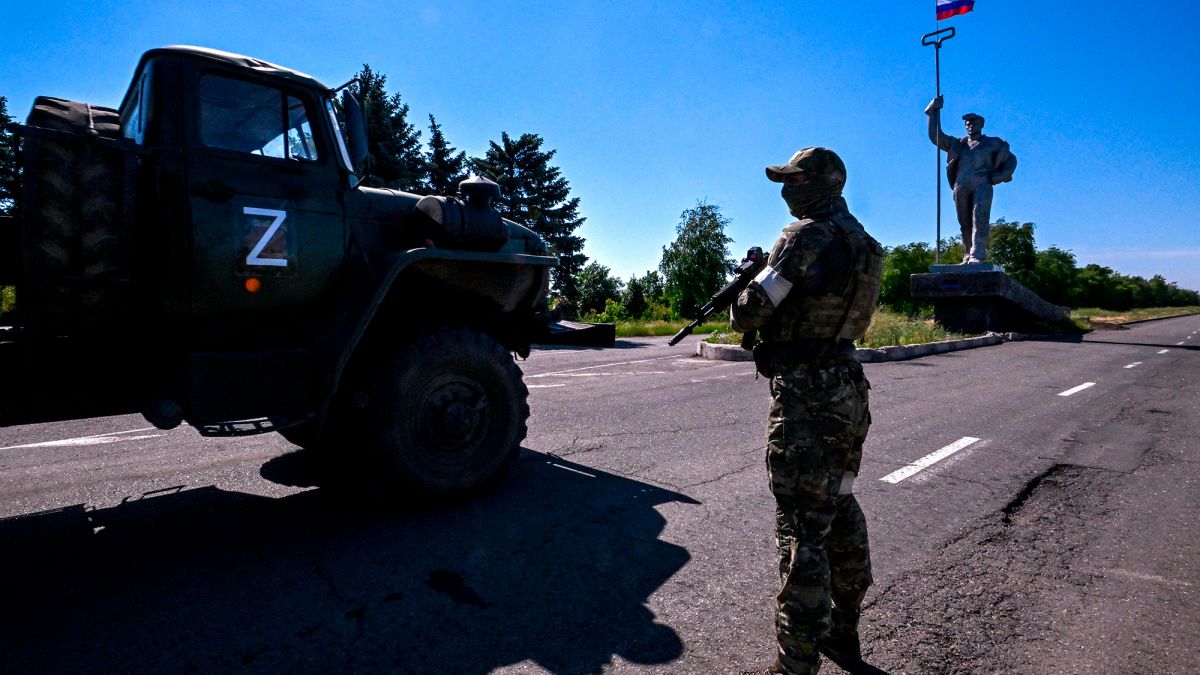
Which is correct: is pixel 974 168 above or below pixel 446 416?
above

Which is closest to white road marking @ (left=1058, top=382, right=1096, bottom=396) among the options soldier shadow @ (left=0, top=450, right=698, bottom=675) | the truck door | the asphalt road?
the asphalt road

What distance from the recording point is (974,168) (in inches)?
712

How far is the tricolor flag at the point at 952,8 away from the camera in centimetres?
1909

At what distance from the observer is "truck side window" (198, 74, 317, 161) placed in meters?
3.59

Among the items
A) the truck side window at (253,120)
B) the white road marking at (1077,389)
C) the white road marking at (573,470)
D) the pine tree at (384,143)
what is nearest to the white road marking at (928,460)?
the white road marking at (573,470)

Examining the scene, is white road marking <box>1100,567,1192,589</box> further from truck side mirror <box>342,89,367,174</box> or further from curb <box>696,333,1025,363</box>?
curb <box>696,333,1025,363</box>

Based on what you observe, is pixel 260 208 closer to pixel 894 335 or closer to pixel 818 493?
pixel 818 493

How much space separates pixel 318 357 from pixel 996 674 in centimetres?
354

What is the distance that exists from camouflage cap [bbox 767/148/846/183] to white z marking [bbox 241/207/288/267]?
280 cm

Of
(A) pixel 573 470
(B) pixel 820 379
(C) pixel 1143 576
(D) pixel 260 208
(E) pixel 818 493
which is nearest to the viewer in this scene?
(E) pixel 818 493

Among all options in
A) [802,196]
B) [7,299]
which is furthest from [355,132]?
[802,196]

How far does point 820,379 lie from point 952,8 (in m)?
21.9

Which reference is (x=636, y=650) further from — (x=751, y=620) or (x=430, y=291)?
(x=430, y=291)

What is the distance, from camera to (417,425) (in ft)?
12.7
